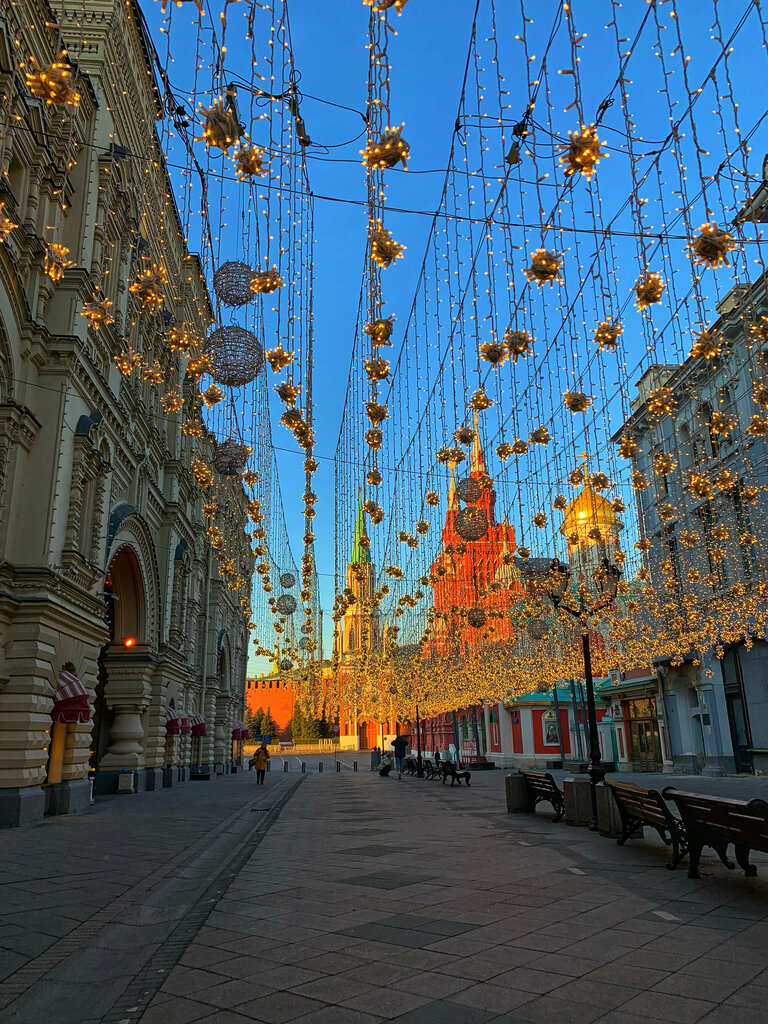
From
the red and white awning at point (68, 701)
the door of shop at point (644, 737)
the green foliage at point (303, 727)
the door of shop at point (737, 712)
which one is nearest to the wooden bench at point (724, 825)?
the red and white awning at point (68, 701)

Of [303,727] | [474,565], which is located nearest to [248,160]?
[474,565]

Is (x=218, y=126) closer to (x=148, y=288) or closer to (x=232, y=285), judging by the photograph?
(x=148, y=288)

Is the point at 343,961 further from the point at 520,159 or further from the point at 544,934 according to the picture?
the point at 520,159

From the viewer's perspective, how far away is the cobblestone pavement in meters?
4.25

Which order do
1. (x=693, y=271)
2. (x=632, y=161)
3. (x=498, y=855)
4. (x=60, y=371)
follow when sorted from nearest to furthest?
1. (x=632, y=161)
2. (x=693, y=271)
3. (x=498, y=855)
4. (x=60, y=371)

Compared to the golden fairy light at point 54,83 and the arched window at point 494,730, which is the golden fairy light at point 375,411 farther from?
the arched window at point 494,730

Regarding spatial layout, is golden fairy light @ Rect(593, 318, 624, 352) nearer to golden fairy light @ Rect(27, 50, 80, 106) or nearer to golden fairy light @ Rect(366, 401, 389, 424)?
golden fairy light @ Rect(366, 401, 389, 424)

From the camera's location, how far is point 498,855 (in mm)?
10031

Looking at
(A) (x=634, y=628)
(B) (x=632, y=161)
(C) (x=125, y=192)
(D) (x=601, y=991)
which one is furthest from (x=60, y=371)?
(A) (x=634, y=628)

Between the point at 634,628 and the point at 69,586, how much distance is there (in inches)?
893

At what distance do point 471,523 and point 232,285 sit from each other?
26.9 ft

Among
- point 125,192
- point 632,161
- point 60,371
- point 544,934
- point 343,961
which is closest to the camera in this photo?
point 343,961

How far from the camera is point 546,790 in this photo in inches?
593

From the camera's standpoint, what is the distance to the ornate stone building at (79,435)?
50.1 feet
